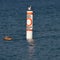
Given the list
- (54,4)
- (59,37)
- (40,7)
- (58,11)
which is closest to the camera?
(59,37)

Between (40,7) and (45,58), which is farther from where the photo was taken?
(40,7)

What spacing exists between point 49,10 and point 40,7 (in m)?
3.01

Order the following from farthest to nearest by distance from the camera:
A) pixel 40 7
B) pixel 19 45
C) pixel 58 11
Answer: pixel 40 7
pixel 58 11
pixel 19 45

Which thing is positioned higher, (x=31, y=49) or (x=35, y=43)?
(x=35, y=43)

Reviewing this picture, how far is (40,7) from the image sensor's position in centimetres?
5938

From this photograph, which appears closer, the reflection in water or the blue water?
the reflection in water

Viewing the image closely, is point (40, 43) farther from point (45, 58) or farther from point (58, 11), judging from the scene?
point (58, 11)

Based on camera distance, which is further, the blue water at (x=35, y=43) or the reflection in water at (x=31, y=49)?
the blue water at (x=35, y=43)

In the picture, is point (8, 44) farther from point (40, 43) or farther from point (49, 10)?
point (49, 10)

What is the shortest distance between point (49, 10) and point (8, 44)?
29030 millimetres

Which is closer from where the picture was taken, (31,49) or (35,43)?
(31,49)

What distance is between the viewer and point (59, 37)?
3105 cm

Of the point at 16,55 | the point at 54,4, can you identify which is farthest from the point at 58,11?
the point at 16,55

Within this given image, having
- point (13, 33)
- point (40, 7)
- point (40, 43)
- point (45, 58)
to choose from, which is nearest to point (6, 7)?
point (40, 7)
